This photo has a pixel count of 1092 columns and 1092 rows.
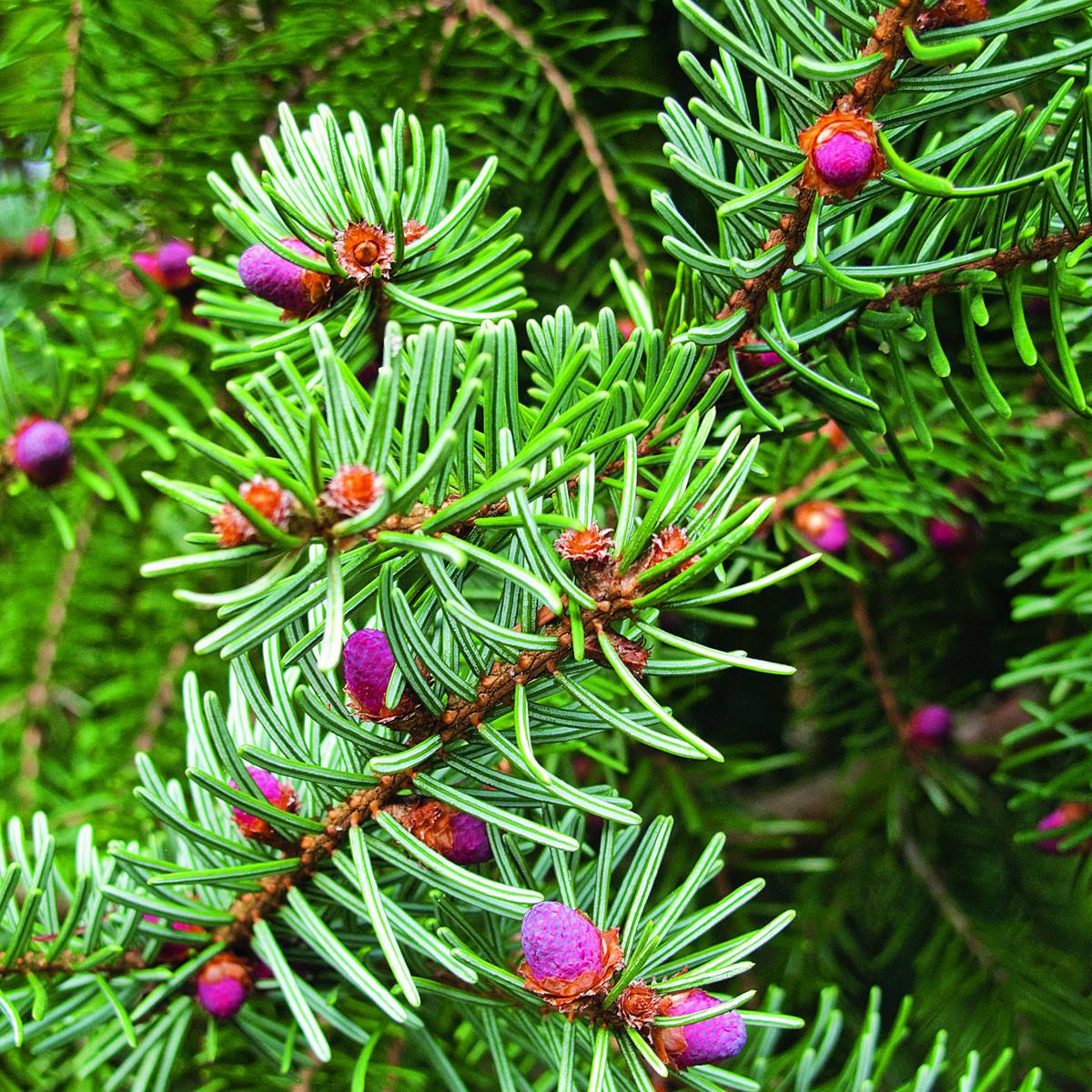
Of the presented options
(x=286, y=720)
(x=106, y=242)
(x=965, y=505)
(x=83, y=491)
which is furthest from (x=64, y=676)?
(x=965, y=505)

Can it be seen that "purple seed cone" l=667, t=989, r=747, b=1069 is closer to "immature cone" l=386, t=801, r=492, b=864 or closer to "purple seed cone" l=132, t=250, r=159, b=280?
"immature cone" l=386, t=801, r=492, b=864

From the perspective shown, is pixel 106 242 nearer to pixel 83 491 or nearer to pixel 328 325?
pixel 83 491

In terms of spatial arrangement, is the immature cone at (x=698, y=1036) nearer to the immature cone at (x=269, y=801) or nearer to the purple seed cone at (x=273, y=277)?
the immature cone at (x=269, y=801)

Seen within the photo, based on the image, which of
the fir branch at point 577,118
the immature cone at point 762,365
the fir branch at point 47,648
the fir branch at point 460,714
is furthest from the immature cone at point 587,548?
the fir branch at point 47,648

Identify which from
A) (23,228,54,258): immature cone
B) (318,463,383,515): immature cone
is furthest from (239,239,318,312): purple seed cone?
(23,228,54,258): immature cone

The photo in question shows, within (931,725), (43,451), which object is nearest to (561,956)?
(43,451)

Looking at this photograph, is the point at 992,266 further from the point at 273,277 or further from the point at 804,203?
the point at 273,277
